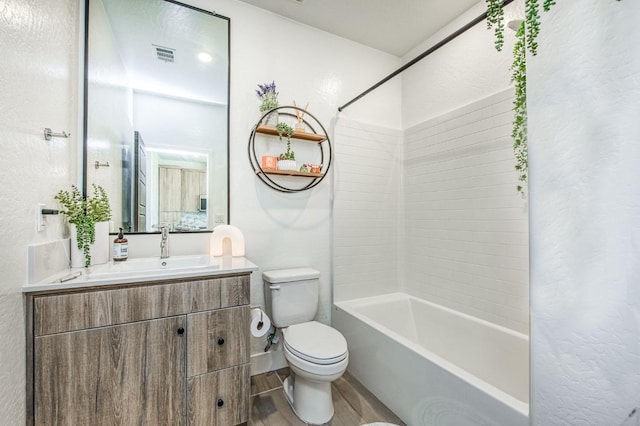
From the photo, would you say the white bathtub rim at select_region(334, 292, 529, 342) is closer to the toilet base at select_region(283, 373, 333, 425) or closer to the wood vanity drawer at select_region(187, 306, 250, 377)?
the toilet base at select_region(283, 373, 333, 425)

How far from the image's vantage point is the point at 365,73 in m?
2.52

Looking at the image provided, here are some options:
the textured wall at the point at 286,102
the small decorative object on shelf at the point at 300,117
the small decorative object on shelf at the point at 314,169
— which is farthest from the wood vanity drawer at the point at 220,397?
the small decorative object on shelf at the point at 300,117

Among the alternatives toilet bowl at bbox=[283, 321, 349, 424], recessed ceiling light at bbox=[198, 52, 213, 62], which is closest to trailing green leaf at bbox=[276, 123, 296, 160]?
recessed ceiling light at bbox=[198, 52, 213, 62]

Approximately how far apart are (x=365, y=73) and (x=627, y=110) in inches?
83.1

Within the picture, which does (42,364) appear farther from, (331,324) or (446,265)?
(446,265)

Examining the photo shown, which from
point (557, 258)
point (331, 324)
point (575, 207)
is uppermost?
point (575, 207)

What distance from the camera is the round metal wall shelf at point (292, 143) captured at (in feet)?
6.62

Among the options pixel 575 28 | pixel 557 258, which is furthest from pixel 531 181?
pixel 575 28

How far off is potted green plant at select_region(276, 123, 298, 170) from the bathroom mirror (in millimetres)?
384

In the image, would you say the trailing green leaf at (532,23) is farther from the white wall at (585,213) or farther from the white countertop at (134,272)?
the white countertop at (134,272)

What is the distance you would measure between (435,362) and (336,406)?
29.5 inches

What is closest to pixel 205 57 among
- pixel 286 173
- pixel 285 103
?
pixel 285 103

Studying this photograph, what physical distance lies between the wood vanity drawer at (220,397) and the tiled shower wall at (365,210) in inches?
40.0

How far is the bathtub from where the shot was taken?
1.22 meters
